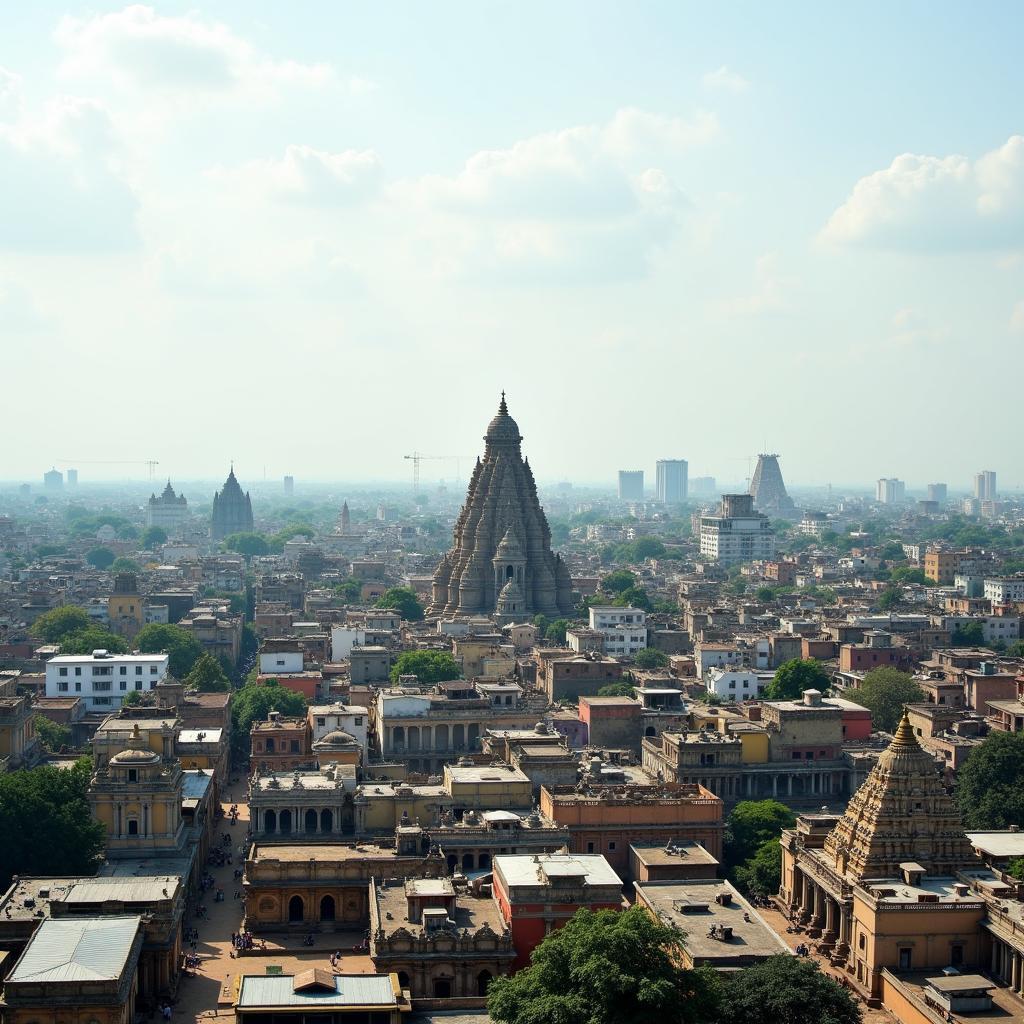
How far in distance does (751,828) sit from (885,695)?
29.6 metres

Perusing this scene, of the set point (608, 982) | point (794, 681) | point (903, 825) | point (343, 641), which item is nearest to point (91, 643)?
point (343, 641)

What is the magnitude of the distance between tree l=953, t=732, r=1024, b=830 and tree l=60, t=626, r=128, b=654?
6276cm

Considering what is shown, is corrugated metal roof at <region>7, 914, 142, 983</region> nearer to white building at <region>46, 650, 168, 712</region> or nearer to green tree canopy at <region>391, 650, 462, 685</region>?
white building at <region>46, 650, 168, 712</region>

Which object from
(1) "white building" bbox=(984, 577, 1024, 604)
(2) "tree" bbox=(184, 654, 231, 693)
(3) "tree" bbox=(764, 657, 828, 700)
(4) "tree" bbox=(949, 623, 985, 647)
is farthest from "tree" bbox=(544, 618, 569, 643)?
(1) "white building" bbox=(984, 577, 1024, 604)

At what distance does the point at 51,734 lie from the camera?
85.8 meters

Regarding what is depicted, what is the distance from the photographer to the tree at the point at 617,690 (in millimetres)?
97062

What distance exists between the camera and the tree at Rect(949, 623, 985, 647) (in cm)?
12888

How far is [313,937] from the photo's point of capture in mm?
57562

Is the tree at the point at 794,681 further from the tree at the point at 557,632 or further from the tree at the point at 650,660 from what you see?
the tree at the point at 557,632

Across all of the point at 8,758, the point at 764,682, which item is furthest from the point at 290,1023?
the point at 764,682

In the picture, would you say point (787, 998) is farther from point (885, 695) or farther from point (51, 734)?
point (885, 695)

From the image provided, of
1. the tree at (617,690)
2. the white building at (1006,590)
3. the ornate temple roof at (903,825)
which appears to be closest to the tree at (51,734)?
the tree at (617,690)

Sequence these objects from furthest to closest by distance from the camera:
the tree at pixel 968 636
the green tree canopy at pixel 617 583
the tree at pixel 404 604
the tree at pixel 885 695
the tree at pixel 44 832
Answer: the green tree canopy at pixel 617 583 < the tree at pixel 404 604 < the tree at pixel 968 636 < the tree at pixel 885 695 < the tree at pixel 44 832

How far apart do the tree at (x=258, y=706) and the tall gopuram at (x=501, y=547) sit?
4144 cm
